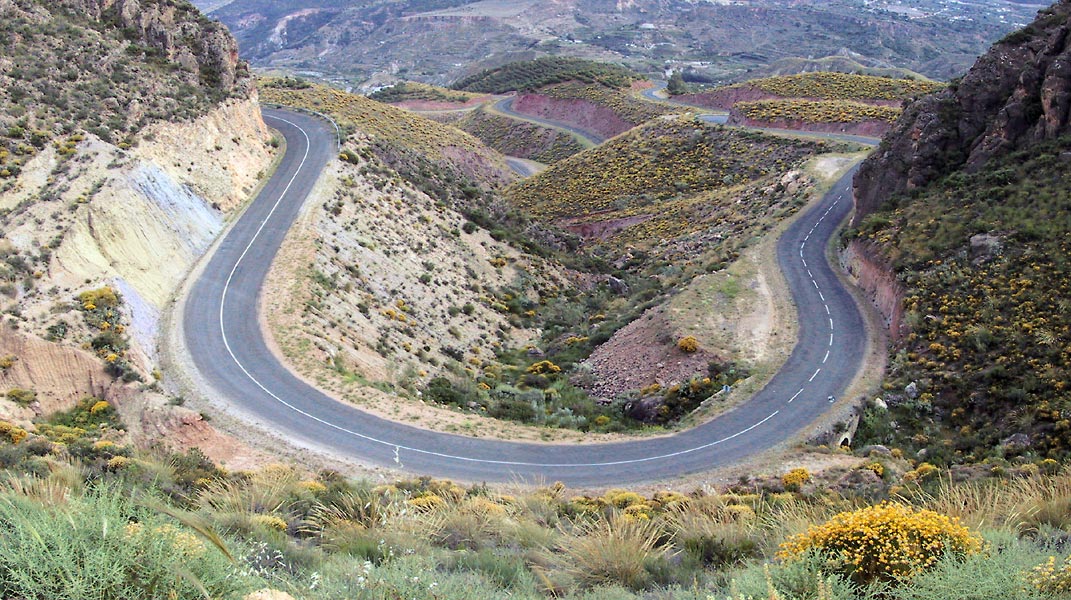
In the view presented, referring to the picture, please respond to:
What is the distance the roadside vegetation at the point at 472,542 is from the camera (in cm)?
548

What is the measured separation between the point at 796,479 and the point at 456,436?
8.49 meters

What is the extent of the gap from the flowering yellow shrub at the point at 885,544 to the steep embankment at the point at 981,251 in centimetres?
1115

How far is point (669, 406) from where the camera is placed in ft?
73.0

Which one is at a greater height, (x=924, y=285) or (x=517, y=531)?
(x=517, y=531)

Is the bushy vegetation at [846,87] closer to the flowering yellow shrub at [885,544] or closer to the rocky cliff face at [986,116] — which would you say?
the rocky cliff face at [986,116]

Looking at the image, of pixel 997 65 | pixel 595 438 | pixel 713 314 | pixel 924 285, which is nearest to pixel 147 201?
pixel 595 438

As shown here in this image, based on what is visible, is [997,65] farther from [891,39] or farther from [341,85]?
[891,39]

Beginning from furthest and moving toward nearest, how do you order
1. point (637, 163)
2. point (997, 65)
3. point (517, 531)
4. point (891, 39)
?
point (891, 39)
point (637, 163)
point (997, 65)
point (517, 531)

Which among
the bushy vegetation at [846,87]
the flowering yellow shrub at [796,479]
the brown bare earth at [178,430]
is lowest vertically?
the flowering yellow shrub at [796,479]

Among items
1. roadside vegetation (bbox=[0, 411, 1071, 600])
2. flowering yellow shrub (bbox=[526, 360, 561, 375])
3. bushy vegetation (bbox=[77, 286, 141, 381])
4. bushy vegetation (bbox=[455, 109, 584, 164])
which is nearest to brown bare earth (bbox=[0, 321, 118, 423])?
bushy vegetation (bbox=[77, 286, 141, 381])

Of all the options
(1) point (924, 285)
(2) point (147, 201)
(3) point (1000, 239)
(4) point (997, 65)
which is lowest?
(1) point (924, 285)

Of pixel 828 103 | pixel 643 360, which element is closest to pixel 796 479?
pixel 643 360

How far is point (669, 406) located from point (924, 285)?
10.1 m

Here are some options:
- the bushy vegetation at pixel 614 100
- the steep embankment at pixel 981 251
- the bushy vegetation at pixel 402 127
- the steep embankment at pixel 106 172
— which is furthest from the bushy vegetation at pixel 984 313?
the bushy vegetation at pixel 614 100
